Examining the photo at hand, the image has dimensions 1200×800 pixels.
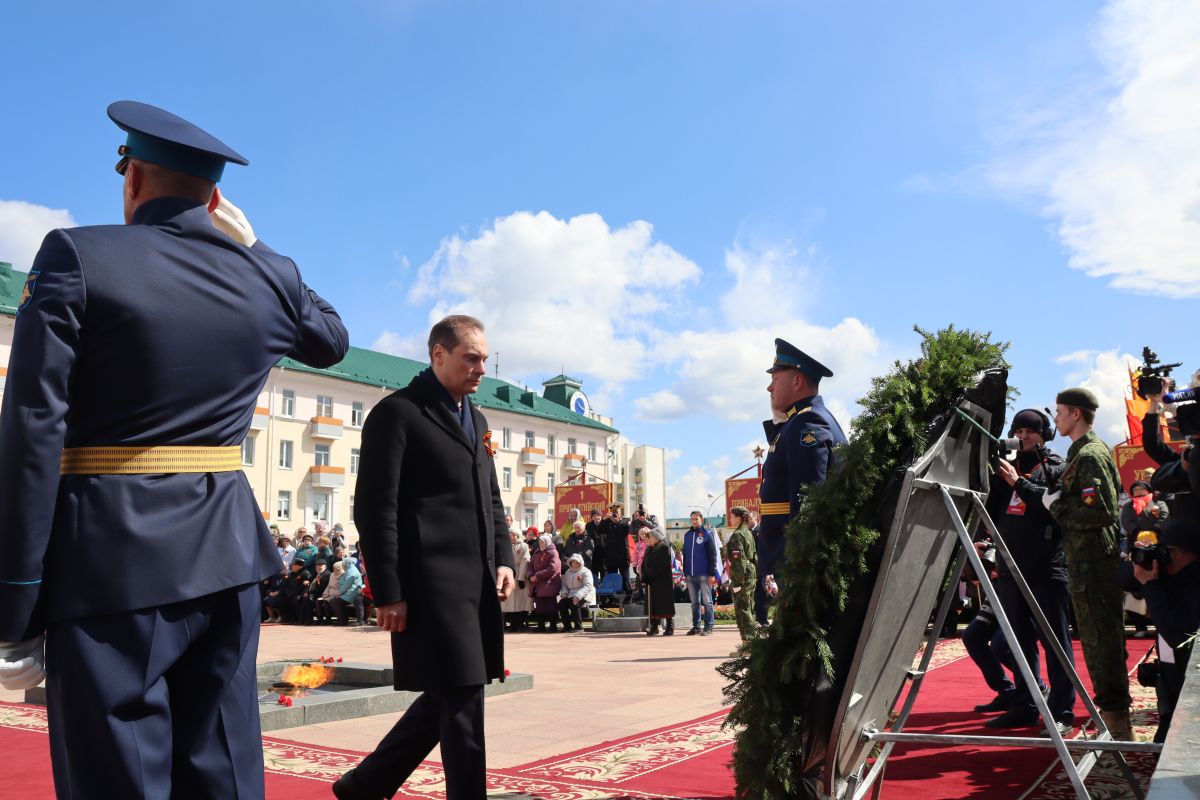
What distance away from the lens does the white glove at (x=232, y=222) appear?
114 inches

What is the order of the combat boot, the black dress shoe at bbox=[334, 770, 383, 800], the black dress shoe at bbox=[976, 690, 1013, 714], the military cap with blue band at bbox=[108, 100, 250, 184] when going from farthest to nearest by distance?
the black dress shoe at bbox=[976, 690, 1013, 714] → the combat boot → the black dress shoe at bbox=[334, 770, 383, 800] → the military cap with blue band at bbox=[108, 100, 250, 184]

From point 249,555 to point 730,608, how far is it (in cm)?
2117

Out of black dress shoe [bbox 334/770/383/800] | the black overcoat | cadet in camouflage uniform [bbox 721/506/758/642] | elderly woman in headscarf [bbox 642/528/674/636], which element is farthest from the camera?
elderly woman in headscarf [bbox 642/528/674/636]

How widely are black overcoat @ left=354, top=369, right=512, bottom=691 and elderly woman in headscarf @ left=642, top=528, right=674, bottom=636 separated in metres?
13.0

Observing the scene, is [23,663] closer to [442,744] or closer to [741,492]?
[442,744]

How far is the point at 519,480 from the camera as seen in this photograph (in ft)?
242

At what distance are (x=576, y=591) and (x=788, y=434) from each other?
13215mm

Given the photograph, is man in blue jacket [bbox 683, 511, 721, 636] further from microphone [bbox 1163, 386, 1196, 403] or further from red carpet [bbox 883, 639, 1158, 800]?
microphone [bbox 1163, 386, 1196, 403]

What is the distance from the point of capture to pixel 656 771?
520cm

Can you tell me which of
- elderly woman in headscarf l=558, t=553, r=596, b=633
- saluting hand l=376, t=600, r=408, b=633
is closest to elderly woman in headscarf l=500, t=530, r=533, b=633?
elderly woman in headscarf l=558, t=553, r=596, b=633

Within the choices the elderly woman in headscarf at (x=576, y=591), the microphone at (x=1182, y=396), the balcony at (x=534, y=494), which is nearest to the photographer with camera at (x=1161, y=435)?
the microphone at (x=1182, y=396)

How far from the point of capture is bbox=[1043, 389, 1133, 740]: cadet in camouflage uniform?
5.63 metres

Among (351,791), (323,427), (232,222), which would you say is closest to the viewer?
(232,222)

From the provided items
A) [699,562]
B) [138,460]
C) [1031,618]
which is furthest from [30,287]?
[699,562]
